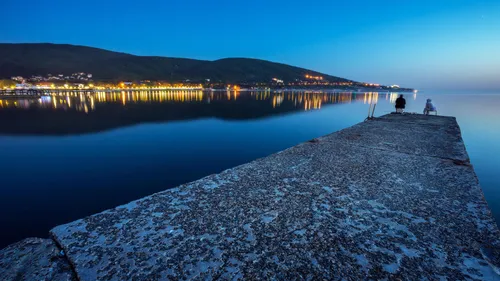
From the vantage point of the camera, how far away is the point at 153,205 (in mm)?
4453

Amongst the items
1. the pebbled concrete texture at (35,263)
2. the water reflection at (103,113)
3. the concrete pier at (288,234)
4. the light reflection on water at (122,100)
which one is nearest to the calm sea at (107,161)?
the water reflection at (103,113)

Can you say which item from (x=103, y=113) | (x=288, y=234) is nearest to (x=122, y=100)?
(x=103, y=113)

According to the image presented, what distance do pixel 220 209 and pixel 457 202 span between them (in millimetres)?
4825

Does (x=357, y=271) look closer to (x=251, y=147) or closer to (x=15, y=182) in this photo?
(x=15, y=182)

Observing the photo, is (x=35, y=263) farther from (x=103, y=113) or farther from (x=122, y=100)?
(x=122, y=100)

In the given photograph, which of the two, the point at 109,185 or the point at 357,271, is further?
the point at 109,185

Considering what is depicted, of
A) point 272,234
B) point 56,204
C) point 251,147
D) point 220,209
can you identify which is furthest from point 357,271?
point 251,147

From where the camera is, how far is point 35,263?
3.09 meters

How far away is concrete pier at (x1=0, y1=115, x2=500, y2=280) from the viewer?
2.95 metres

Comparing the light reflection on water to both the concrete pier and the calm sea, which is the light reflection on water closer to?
the calm sea

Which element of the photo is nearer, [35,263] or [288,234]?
[35,263]

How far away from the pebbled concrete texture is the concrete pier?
2cm

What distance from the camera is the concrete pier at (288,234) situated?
9.68 feet

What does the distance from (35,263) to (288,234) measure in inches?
139
